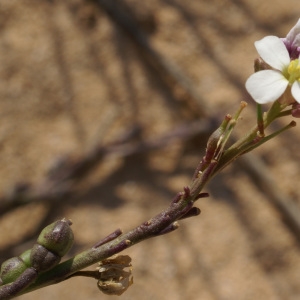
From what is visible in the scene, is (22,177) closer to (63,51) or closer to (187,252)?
(63,51)

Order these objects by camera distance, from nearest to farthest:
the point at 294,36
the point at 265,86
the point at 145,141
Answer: the point at 265,86
the point at 294,36
the point at 145,141

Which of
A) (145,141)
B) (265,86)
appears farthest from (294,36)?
(145,141)

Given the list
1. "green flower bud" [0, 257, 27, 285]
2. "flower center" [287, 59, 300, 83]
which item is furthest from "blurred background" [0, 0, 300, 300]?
"flower center" [287, 59, 300, 83]

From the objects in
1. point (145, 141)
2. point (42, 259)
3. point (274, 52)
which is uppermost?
point (145, 141)

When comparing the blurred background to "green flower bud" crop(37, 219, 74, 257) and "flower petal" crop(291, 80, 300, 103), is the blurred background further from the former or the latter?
"flower petal" crop(291, 80, 300, 103)

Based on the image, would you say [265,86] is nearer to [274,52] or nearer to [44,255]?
[274,52]

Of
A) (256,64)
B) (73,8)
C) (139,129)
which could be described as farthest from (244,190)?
(256,64)
